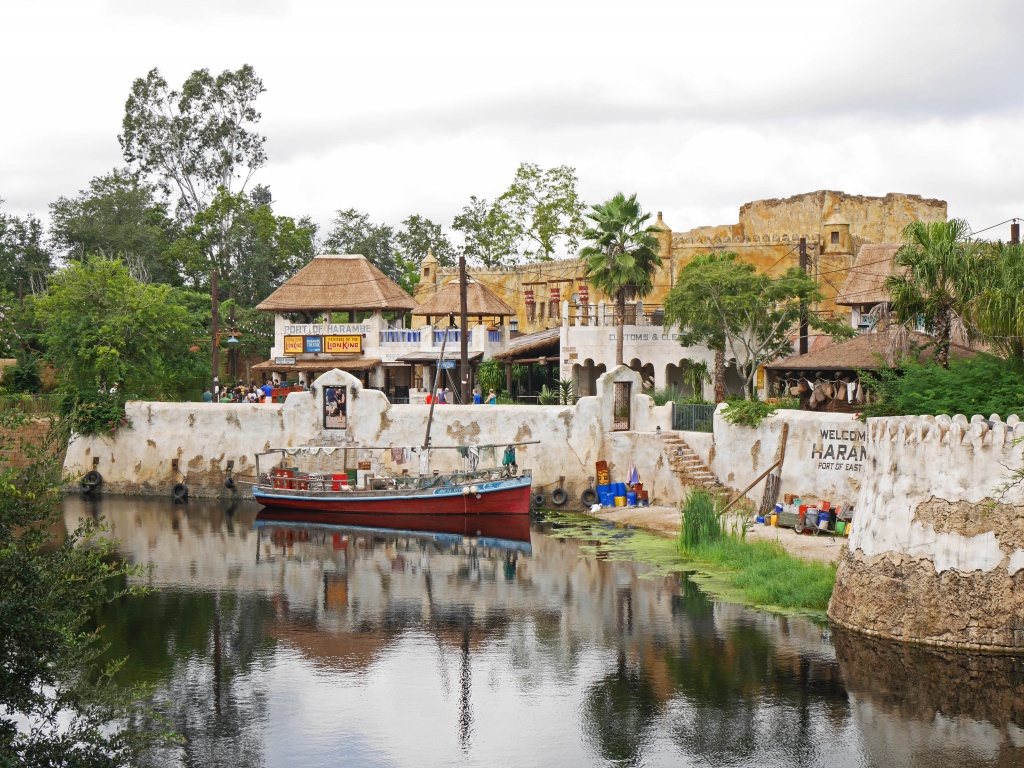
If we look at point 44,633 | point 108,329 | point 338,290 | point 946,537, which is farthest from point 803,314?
point 44,633

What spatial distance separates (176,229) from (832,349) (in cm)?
4744

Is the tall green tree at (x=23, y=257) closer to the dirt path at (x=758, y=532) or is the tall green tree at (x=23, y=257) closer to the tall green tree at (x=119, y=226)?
the tall green tree at (x=119, y=226)

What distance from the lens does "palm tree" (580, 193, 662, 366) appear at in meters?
42.2

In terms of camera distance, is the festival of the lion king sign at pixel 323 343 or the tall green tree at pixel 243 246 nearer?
the festival of the lion king sign at pixel 323 343

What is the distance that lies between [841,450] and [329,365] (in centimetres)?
2602

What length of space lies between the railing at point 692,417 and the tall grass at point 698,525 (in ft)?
22.2

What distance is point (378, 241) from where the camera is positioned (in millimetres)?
73188

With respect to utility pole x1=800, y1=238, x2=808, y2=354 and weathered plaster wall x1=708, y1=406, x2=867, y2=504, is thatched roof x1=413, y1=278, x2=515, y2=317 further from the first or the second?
weathered plaster wall x1=708, y1=406, x2=867, y2=504

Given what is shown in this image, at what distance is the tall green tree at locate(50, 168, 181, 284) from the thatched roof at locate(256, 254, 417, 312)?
49.5ft

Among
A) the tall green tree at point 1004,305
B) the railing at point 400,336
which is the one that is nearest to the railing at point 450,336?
the railing at point 400,336

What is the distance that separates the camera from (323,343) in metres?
50.8

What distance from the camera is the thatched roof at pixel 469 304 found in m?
50.0

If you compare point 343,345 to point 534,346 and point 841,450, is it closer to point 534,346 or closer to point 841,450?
point 534,346

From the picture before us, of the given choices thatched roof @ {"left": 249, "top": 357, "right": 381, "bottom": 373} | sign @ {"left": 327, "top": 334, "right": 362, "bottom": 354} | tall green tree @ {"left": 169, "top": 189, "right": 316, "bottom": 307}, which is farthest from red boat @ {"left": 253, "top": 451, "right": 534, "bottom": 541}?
tall green tree @ {"left": 169, "top": 189, "right": 316, "bottom": 307}
